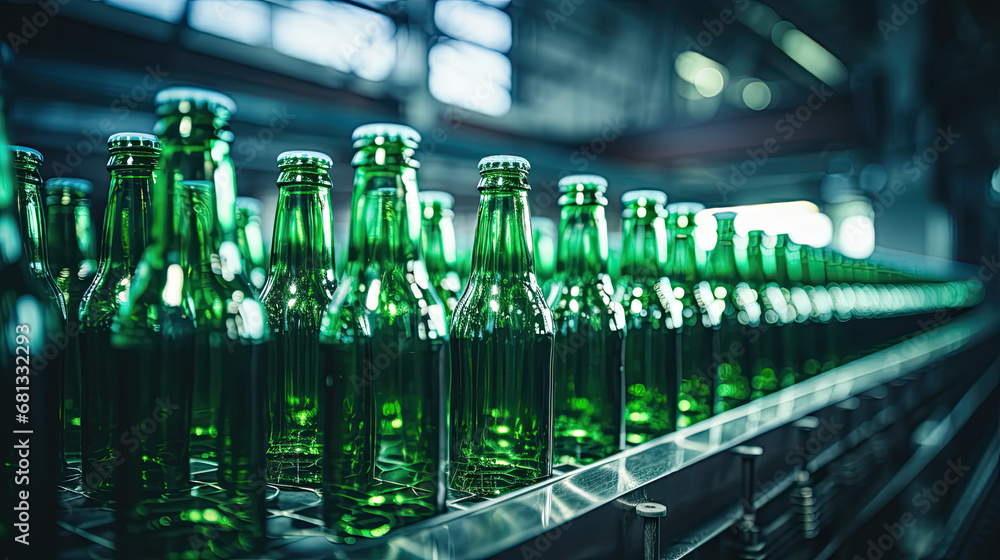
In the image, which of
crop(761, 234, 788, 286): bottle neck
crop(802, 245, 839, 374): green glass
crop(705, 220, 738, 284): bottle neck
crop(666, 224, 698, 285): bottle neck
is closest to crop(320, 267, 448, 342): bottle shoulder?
crop(666, 224, 698, 285): bottle neck

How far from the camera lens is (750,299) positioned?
1.22 metres

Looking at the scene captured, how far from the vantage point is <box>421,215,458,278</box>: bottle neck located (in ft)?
2.81

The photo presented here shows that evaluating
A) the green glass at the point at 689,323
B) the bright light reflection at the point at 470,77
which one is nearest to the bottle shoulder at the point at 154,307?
the green glass at the point at 689,323

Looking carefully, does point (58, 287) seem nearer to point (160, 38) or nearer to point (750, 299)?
point (750, 299)

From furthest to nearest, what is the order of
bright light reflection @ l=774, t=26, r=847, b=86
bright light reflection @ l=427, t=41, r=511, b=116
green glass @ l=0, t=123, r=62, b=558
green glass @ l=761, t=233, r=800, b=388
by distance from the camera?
bright light reflection @ l=427, t=41, r=511, b=116
bright light reflection @ l=774, t=26, r=847, b=86
green glass @ l=761, t=233, r=800, b=388
green glass @ l=0, t=123, r=62, b=558

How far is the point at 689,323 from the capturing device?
3.23 feet

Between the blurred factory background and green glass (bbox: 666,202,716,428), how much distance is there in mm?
1090

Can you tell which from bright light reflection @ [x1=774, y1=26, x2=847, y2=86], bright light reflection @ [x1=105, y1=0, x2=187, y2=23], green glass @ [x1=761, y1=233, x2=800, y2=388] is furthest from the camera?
bright light reflection @ [x1=774, y1=26, x2=847, y2=86]

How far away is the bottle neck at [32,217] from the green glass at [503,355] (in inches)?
14.3

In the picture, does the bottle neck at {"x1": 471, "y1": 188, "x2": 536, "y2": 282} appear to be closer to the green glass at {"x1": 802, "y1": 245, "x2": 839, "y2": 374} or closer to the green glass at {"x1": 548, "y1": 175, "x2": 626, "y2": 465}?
the green glass at {"x1": 548, "y1": 175, "x2": 626, "y2": 465}

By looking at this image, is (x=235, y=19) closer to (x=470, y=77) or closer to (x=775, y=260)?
(x=470, y=77)

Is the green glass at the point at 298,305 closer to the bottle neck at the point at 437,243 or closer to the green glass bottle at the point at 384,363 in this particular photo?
the green glass bottle at the point at 384,363

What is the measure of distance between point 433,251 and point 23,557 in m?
0.58

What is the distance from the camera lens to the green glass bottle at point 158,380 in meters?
0.40
